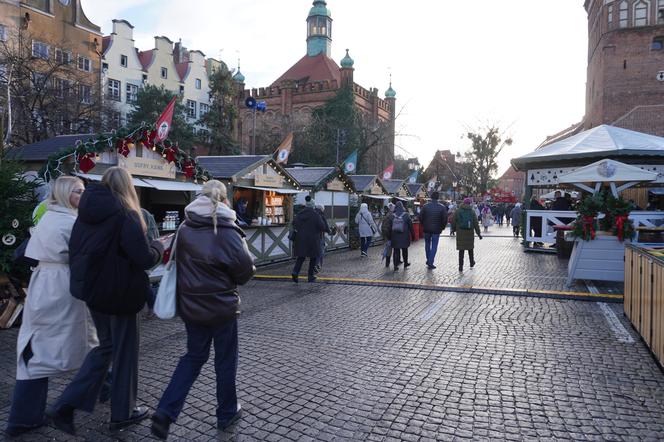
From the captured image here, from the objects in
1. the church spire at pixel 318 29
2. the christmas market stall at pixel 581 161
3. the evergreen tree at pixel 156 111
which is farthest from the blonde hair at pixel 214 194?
the church spire at pixel 318 29

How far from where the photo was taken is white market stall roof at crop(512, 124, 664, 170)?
14.3 meters

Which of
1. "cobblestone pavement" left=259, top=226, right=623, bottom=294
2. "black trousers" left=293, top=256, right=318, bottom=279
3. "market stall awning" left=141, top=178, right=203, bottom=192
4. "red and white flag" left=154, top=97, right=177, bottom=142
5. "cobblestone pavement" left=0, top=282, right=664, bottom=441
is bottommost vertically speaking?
"cobblestone pavement" left=0, top=282, right=664, bottom=441

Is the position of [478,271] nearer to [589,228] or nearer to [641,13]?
[589,228]

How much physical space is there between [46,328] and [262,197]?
11.6 metres

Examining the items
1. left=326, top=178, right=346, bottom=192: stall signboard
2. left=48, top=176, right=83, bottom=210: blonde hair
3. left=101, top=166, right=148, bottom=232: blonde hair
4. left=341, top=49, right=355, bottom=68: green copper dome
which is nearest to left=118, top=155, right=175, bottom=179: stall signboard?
left=48, top=176, right=83, bottom=210: blonde hair

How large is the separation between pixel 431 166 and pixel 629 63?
38786mm

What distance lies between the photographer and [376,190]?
23812 millimetres

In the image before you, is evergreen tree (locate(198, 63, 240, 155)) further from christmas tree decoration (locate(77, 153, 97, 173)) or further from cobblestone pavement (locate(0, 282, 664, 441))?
cobblestone pavement (locate(0, 282, 664, 441))

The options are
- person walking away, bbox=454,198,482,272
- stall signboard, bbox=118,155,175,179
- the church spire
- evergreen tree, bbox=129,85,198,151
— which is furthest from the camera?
the church spire

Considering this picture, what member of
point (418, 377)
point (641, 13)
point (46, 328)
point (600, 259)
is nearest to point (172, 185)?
point (46, 328)

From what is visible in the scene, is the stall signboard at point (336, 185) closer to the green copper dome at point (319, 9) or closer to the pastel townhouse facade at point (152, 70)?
the pastel townhouse facade at point (152, 70)

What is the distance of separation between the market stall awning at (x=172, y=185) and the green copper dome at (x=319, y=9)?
192 feet

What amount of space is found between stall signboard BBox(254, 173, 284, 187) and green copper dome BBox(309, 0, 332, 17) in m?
54.7

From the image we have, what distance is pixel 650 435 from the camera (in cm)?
353
